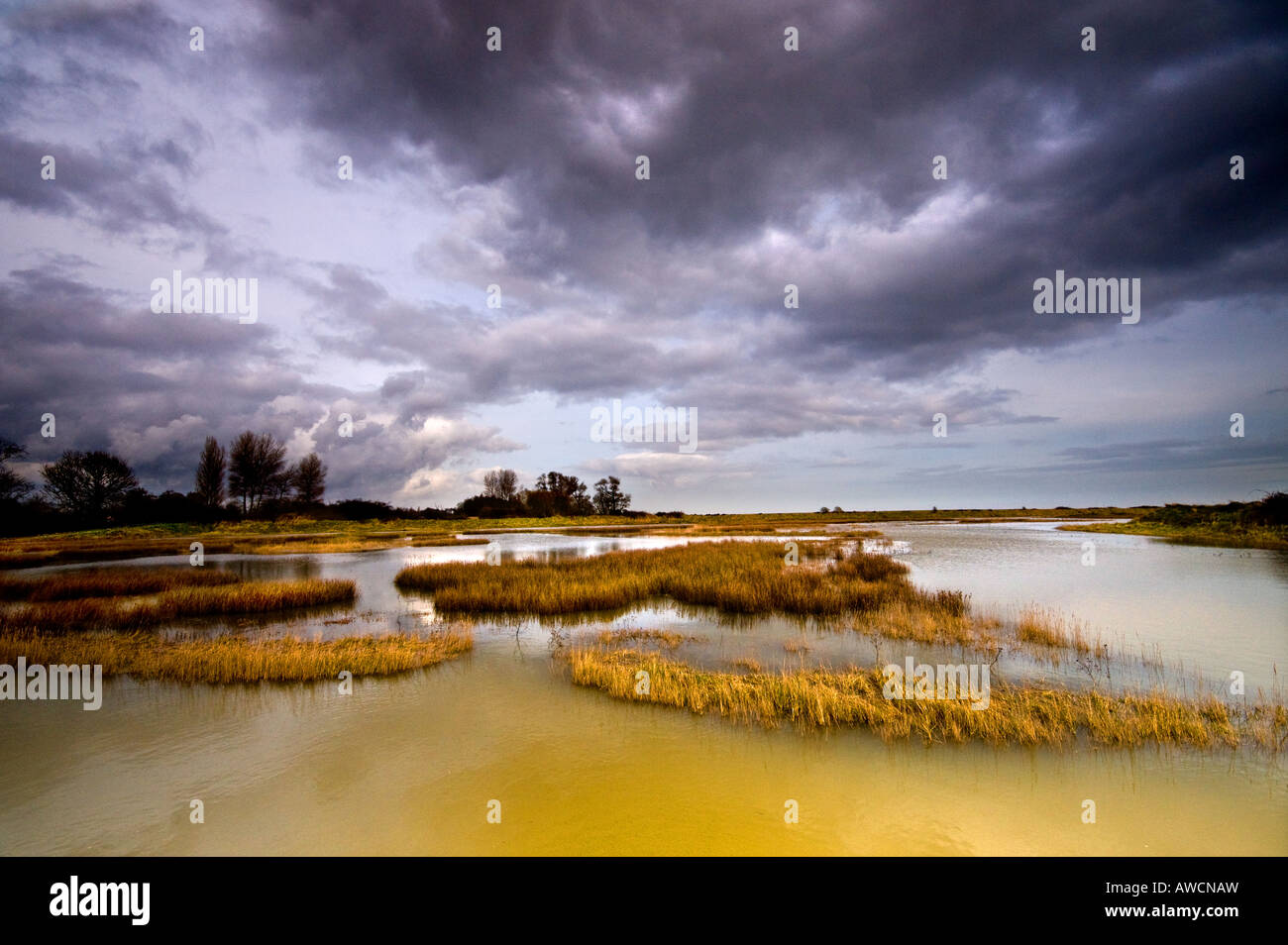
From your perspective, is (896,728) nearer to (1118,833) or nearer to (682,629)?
(1118,833)

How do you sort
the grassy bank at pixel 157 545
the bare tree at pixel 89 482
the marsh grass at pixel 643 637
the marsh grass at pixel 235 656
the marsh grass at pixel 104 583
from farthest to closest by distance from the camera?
the bare tree at pixel 89 482, the grassy bank at pixel 157 545, the marsh grass at pixel 104 583, the marsh grass at pixel 643 637, the marsh grass at pixel 235 656

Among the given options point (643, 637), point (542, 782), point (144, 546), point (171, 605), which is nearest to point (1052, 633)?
point (643, 637)

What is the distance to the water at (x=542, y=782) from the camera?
633 centimetres

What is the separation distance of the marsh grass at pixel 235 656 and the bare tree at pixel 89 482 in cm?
6924

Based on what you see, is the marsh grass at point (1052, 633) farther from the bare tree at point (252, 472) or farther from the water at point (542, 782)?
the bare tree at point (252, 472)

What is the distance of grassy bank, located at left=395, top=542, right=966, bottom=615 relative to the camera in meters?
19.7

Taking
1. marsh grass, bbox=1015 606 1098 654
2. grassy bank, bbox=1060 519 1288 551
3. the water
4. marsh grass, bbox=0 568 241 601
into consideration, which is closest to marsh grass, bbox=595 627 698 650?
the water

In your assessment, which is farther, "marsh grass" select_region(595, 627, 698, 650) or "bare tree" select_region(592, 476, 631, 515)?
"bare tree" select_region(592, 476, 631, 515)

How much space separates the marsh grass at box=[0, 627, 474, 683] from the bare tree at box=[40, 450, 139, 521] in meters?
69.2

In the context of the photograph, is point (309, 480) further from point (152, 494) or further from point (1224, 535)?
point (1224, 535)

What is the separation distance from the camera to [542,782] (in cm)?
779

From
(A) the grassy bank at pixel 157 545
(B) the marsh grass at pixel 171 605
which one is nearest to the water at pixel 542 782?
(B) the marsh grass at pixel 171 605

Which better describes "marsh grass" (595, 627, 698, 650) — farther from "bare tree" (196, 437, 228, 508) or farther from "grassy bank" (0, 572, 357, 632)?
"bare tree" (196, 437, 228, 508)

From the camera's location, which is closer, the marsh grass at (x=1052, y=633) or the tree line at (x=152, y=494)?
the marsh grass at (x=1052, y=633)
